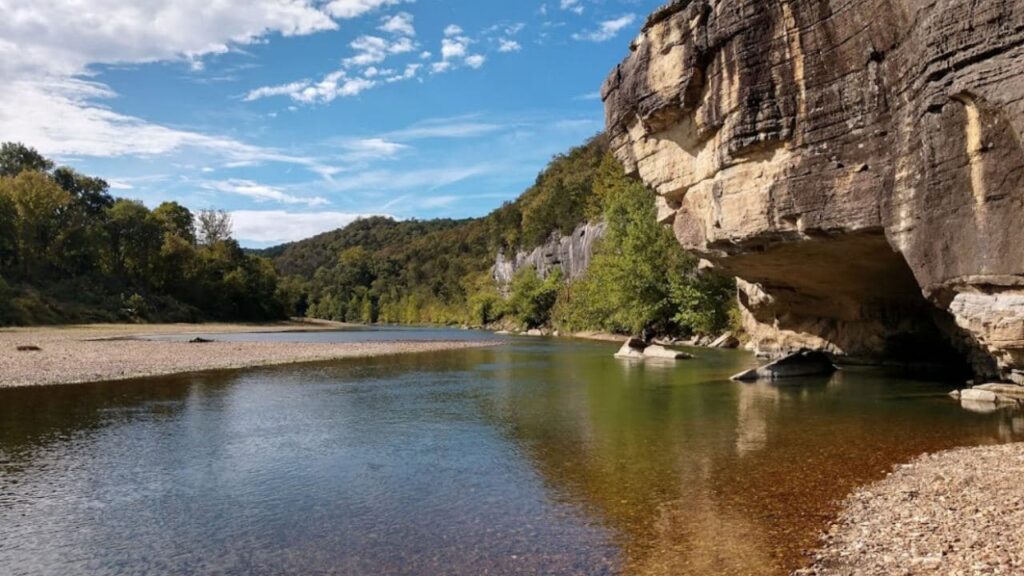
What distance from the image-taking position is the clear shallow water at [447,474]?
8.70m

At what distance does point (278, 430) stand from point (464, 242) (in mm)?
153990

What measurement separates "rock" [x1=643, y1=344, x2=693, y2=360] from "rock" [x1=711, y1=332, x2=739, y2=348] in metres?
10.1

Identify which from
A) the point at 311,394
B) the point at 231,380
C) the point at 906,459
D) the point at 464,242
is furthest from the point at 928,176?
the point at 464,242

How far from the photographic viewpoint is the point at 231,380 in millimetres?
28531

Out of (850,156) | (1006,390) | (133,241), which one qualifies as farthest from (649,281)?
(133,241)

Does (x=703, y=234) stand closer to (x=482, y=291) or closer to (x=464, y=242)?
(x=482, y=291)

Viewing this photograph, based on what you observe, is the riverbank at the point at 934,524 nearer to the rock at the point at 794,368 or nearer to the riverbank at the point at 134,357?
the rock at the point at 794,368

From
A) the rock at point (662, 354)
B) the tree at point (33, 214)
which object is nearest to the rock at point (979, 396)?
the rock at point (662, 354)

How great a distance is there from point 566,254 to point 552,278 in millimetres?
4843

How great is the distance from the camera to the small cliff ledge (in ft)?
50.1

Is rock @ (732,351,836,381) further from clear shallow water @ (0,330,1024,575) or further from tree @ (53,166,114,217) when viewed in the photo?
tree @ (53,166,114,217)

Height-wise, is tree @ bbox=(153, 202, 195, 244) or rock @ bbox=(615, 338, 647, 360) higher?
tree @ bbox=(153, 202, 195, 244)

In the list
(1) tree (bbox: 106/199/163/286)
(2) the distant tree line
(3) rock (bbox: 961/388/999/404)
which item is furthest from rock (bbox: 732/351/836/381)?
(1) tree (bbox: 106/199/163/286)

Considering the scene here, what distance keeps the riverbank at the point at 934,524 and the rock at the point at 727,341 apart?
3673 centimetres
